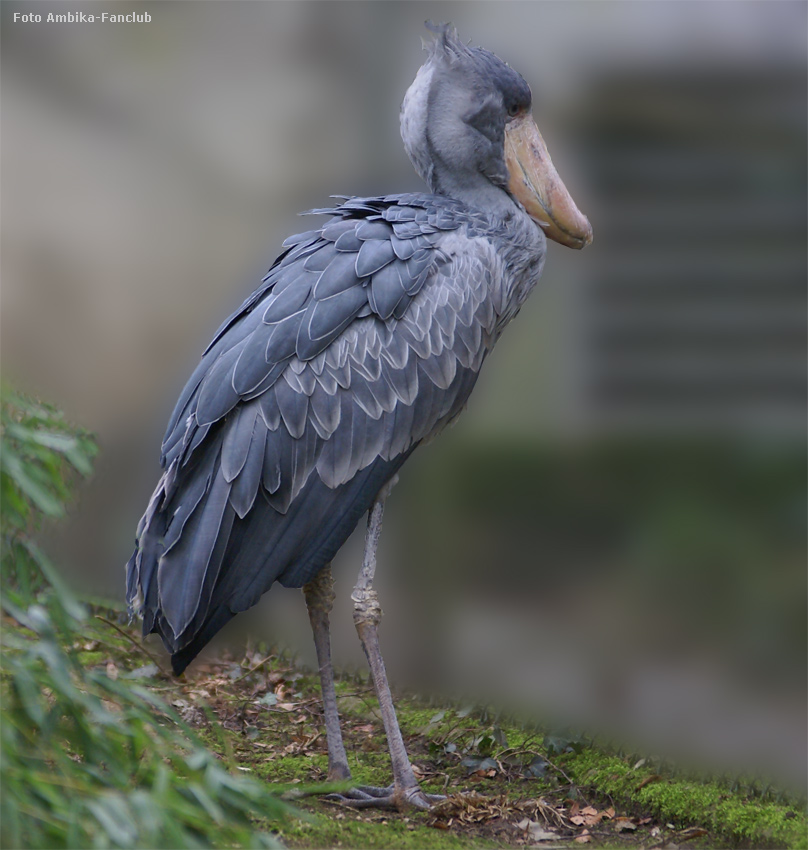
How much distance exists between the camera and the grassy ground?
238 cm

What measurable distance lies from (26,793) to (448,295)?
146 cm

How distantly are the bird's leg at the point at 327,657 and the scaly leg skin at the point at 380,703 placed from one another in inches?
2.7

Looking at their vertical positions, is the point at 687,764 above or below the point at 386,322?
below

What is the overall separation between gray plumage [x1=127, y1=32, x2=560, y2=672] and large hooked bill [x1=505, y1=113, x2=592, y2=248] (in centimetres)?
14

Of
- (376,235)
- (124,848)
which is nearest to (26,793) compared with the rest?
(124,848)

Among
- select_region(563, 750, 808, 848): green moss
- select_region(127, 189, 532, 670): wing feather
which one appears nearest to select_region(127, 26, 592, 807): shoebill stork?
select_region(127, 189, 532, 670): wing feather

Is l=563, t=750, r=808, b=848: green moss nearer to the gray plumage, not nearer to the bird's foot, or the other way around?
the bird's foot

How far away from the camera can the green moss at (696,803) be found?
2.42 meters

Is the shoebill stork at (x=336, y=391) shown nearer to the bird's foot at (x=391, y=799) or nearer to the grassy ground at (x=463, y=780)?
the bird's foot at (x=391, y=799)

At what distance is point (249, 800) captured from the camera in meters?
1.71

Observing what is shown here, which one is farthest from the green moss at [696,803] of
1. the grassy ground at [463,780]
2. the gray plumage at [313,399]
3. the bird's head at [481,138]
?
the bird's head at [481,138]

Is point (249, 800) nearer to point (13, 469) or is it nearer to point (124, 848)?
point (124, 848)

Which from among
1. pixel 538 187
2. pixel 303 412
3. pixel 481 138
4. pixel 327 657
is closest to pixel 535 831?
pixel 327 657

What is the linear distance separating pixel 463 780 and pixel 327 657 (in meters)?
0.54
